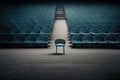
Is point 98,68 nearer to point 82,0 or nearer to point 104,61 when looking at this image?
point 104,61

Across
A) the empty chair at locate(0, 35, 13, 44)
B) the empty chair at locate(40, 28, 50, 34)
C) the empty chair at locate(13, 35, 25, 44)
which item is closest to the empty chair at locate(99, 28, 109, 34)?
the empty chair at locate(40, 28, 50, 34)

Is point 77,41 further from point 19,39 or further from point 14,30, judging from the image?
point 14,30

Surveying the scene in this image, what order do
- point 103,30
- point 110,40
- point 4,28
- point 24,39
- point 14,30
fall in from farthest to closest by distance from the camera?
point 4,28
point 103,30
point 14,30
point 110,40
point 24,39

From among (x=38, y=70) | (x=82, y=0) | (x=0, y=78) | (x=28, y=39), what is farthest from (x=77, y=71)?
(x=82, y=0)

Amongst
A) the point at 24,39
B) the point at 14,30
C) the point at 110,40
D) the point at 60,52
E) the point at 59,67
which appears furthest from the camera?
the point at 14,30

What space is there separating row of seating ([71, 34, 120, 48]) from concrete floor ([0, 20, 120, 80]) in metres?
1.15

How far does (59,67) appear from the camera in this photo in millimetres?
4473

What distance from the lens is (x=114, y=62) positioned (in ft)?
16.1

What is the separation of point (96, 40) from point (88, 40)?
0.99 feet

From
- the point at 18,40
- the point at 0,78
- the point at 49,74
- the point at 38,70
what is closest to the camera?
the point at 0,78

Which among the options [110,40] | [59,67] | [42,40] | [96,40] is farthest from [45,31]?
[59,67]

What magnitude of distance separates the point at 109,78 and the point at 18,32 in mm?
4930

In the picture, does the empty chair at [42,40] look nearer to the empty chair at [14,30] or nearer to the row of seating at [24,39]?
the row of seating at [24,39]

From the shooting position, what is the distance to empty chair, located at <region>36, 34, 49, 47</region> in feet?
22.7
